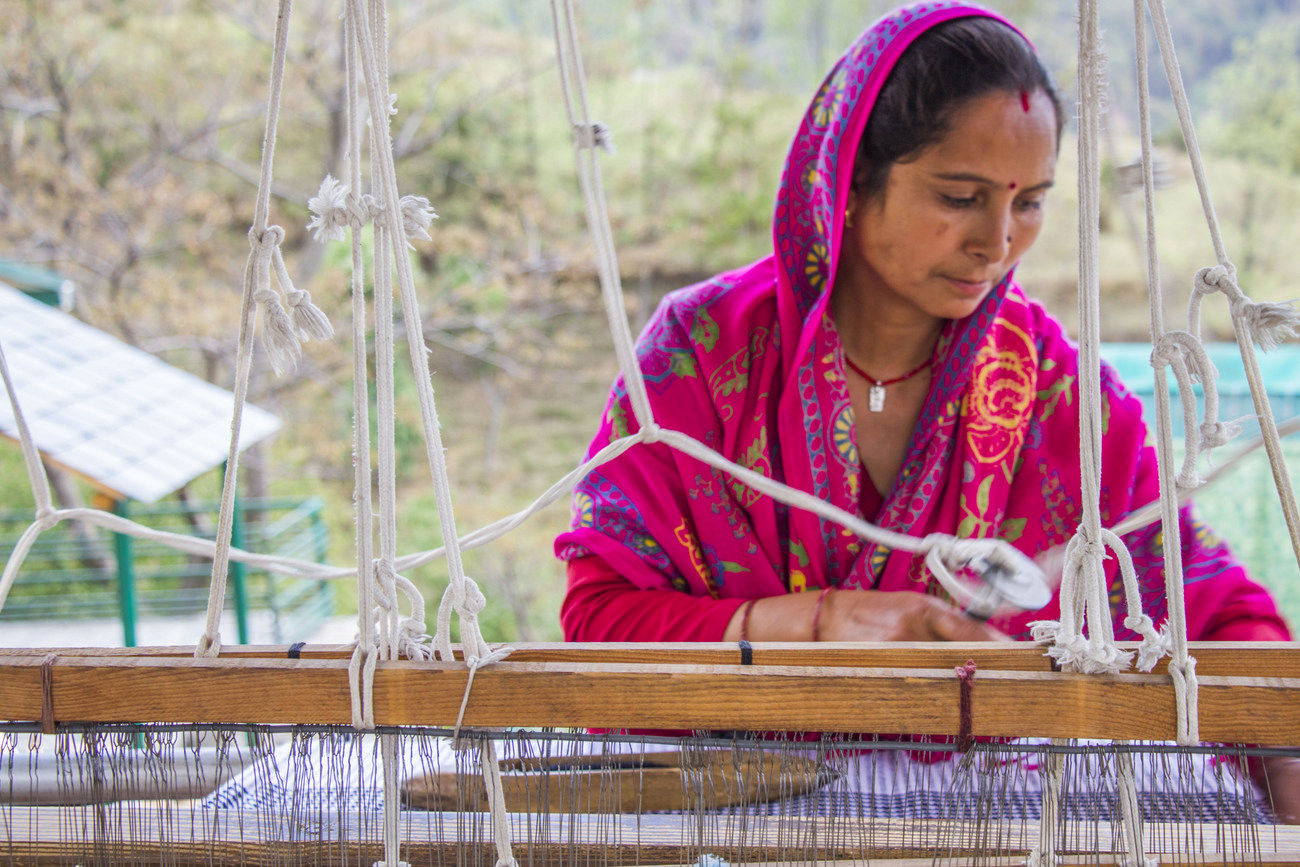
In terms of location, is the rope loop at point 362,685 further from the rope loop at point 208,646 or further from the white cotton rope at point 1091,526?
the white cotton rope at point 1091,526

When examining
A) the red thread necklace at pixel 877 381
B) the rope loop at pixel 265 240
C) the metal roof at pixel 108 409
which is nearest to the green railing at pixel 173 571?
the metal roof at pixel 108 409

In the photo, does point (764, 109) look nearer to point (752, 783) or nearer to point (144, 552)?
point (144, 552)

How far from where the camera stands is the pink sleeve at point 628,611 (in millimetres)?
1136

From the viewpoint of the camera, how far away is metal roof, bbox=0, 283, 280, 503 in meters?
2.80

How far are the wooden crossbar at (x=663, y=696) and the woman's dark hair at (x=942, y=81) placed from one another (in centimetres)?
68

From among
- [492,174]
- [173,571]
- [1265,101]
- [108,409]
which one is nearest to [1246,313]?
[108,409]

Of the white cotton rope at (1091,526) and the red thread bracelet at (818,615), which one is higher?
the white cotton rope at (1091,526)

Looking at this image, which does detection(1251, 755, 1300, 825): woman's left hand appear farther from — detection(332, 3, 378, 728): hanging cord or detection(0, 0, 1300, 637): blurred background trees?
detection(0, 0, 1300, 637): blurred background trees

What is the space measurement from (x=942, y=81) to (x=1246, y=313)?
1.86 ft

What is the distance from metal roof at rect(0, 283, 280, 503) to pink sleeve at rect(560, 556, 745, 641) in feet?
6.10

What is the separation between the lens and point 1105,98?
2.47 feet

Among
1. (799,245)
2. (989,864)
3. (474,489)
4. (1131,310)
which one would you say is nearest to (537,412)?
(474,489)

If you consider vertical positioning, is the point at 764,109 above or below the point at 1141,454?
above

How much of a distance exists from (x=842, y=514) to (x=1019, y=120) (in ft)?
1.98
